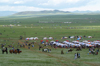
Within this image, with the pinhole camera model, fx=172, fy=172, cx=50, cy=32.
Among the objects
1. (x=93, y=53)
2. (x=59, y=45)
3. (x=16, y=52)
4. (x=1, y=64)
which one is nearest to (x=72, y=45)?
(x=59, y=45)

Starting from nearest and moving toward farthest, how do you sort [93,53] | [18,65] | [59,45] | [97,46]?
[18,65] → [93,53] → [97,46] → [59,45]

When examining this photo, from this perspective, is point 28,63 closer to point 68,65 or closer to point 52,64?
point 52,64

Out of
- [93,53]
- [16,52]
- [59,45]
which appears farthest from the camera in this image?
[59,45]

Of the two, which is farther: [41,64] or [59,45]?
[59,45]

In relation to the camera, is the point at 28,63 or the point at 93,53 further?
the point at 93,53

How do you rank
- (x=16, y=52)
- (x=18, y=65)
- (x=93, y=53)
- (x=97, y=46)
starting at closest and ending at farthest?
(x=18, y=65) → (x=93, y=53) → (x=16, y=52) → (x=97, y=46)

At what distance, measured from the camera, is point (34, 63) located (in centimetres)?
2050

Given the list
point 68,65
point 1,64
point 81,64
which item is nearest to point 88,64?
point 81,64

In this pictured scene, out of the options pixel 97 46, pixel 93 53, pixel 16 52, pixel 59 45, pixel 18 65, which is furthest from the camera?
pixel 59 45

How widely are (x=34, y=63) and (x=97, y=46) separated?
76.3 ft

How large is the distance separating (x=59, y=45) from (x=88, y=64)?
75.1 ft

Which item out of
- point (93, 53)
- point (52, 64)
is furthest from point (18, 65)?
point (93, 53)

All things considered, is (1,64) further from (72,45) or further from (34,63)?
(72,45)

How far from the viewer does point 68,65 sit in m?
19.6
